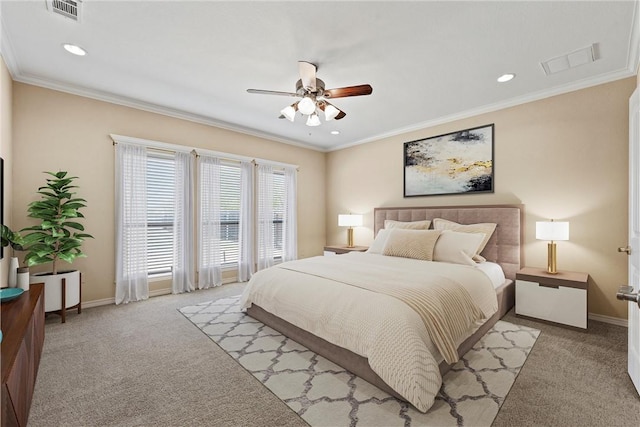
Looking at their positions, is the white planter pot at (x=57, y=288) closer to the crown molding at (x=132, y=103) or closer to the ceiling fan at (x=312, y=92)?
the crown molding at (x=132, y=103)

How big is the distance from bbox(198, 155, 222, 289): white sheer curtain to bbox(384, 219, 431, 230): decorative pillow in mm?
2833

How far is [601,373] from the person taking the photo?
207 cm

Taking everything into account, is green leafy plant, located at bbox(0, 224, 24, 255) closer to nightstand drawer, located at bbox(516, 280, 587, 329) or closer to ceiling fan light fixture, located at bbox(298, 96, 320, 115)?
ceiling fan light fixture, located at bbox(298, 96, 320, 115)

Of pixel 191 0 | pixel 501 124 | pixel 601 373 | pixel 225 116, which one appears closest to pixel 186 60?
pixel 191 0

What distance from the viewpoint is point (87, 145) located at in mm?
3477

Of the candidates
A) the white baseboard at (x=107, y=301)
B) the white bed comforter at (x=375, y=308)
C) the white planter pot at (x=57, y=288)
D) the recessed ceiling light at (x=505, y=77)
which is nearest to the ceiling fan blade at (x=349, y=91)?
the recessed ceiling light at (x=505, y=77)

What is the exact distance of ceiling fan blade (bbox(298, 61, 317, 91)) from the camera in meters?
2.38

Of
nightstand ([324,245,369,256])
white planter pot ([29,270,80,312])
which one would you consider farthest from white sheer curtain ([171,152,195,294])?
nightstand ([324,245,369,256])

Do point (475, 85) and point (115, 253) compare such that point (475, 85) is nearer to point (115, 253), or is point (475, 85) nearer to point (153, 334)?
point (153, 334)

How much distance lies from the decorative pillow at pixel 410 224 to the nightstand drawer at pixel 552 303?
1.35 m

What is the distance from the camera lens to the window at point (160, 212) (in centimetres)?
396

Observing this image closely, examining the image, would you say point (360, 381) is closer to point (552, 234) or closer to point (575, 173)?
point (552, 234)

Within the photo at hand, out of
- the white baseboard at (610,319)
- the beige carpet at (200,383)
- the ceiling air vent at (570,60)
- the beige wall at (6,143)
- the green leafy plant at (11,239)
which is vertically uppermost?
the ceiling air vent at (570,60)

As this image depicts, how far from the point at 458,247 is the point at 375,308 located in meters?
1.88
